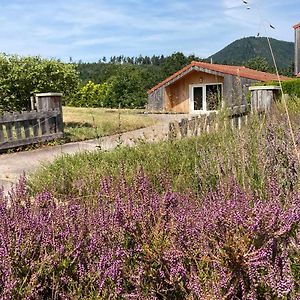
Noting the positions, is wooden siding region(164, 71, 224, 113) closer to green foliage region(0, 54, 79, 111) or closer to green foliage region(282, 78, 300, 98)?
green foliage region(282, 78, 300, 98)

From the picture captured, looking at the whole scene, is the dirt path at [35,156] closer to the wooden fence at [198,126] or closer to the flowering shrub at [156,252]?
the wooden fence at [198,126]

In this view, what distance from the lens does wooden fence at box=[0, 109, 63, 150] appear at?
9.44 m

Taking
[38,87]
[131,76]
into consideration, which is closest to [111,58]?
[131,76]

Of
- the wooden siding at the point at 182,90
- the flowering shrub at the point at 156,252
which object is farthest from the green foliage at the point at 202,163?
the wooden siding at the point at 182,90

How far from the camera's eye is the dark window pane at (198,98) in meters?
29.1

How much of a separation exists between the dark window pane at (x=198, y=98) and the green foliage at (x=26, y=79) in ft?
51.6

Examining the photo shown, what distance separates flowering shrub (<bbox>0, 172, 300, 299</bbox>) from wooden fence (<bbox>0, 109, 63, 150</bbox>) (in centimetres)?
749

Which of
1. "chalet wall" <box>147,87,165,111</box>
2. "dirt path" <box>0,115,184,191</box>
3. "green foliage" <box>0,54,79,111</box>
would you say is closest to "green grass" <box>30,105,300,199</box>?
"dirt path" <box>0,115,184,191</box>

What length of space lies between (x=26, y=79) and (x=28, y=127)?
144 inches

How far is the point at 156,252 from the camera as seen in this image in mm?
1967

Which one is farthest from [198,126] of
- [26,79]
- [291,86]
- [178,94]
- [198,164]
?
[178,94]

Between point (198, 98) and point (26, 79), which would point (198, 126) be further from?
point (198, 98)

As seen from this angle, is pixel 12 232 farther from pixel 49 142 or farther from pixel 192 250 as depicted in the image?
pixel 49 142

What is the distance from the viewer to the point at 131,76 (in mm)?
35188
